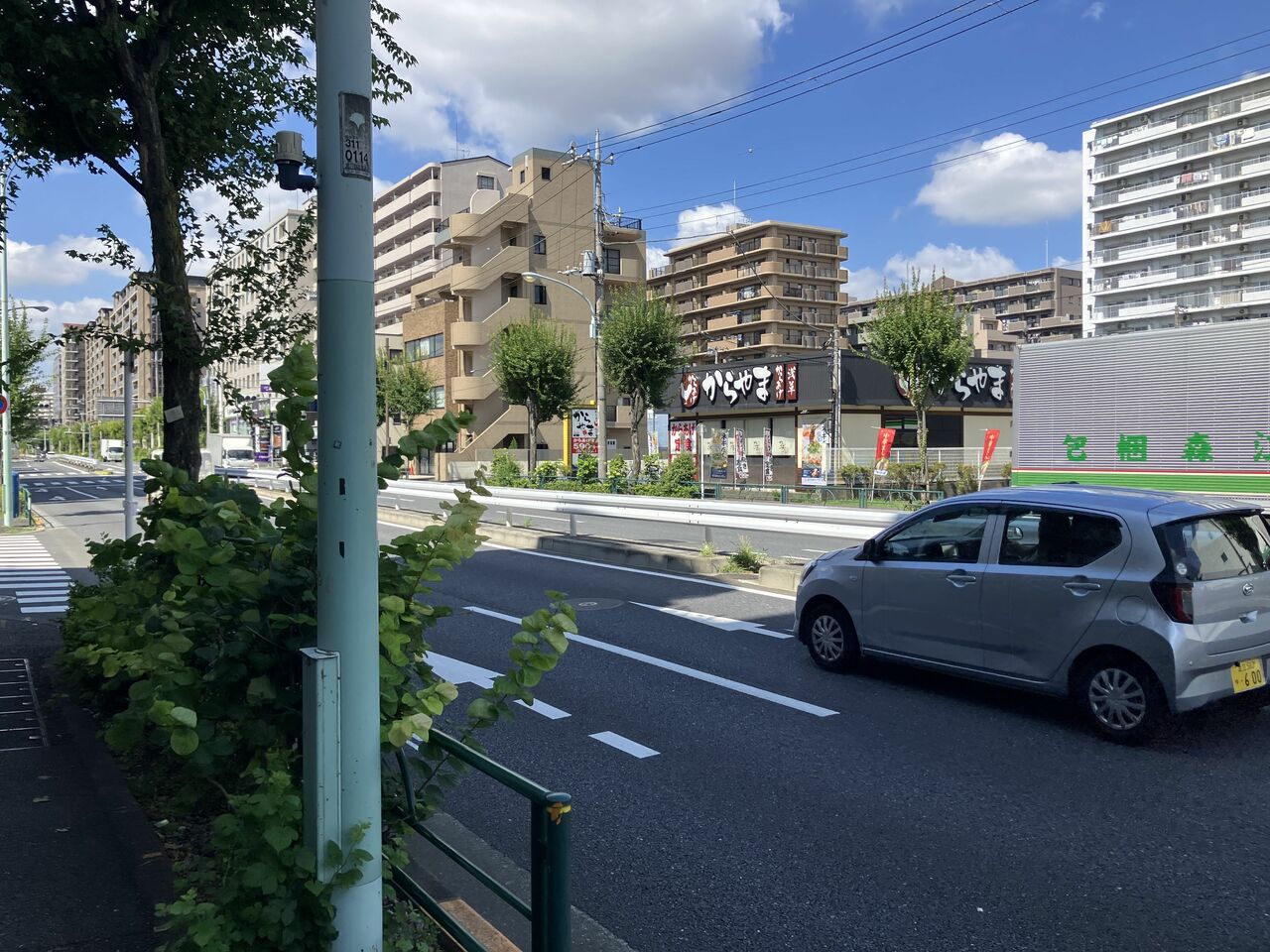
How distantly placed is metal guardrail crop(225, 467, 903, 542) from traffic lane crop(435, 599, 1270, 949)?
3.81 meters

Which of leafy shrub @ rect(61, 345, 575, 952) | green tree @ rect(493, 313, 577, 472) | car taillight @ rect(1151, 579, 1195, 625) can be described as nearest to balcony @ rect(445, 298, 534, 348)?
green tree @ rect(493, 313, 577, 472)

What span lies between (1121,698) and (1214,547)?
1.10m

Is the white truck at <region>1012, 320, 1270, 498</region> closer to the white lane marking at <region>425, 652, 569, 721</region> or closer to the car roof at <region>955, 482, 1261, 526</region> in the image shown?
the car roof at <region>955, 482, 1261, 526</region>

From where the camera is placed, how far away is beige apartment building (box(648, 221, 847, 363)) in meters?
82.1

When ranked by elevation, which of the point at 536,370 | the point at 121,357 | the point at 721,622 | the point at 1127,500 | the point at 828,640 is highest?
the point at 536,370

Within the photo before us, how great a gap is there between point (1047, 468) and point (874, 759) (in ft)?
52.7

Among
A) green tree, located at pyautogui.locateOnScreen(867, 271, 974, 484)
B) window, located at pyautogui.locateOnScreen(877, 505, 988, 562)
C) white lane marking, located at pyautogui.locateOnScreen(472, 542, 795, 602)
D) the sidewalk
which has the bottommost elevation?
white lane marking, located at pyautogui.locateOnScreen(472, 542, 795, 602)

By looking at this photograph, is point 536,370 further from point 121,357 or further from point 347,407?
point 347,407

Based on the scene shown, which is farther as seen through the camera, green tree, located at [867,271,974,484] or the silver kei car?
green tree, located at [867,271,974,484]

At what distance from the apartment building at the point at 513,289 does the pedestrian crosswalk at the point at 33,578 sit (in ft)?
110

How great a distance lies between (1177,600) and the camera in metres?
5.51

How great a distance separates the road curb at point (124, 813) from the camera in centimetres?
380

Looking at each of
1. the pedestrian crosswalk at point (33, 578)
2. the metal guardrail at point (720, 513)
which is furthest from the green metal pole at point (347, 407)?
the pedestrian crosswalk at point (33, 578)

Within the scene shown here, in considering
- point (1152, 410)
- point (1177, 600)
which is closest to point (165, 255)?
point (1177, 600)
